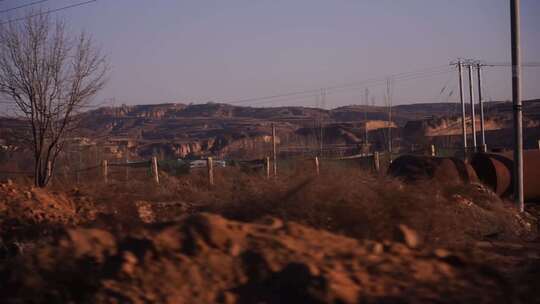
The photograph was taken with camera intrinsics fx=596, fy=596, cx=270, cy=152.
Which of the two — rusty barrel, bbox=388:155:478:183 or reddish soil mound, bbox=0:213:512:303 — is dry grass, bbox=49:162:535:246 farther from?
rusty barrel, bbox=388:155:478:183

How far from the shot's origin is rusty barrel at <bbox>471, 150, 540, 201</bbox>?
63.8 ft

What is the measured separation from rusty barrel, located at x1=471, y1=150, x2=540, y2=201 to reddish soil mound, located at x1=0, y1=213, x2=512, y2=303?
1331cm

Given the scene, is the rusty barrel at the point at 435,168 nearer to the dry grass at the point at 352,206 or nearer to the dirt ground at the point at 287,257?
the dry grass at the point at 352,206

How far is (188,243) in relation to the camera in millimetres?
6953

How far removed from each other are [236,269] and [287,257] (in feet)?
1.98

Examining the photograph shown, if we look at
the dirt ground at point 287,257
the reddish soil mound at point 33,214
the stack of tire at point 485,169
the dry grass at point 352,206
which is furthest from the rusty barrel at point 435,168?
the reddish soil mound at point 33,214

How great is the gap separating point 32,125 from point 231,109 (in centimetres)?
9638

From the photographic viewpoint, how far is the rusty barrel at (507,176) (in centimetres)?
1944

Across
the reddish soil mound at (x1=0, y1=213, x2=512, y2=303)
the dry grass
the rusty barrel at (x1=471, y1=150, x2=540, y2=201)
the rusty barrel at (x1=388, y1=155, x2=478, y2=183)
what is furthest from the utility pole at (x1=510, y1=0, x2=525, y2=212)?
the reddish soil mound at (x1=0, y1=213, x2=512, y2=303)

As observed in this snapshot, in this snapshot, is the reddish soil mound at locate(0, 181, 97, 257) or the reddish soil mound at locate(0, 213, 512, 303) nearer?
the reddish soil mound at locate(0, 213, 512, 303)

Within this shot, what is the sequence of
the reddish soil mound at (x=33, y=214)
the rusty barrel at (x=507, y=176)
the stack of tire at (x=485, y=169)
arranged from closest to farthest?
the reddish soil mound at (x=33, y=214)
the stack of tire at (x=485, y=169)
the rusty barrel at (x=507, y=176)

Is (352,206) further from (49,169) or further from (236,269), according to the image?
(49,169)

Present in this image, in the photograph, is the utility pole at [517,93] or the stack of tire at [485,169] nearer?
the utility pole at [517,93]

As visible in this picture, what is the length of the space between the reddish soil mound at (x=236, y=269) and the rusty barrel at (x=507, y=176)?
13309mm
